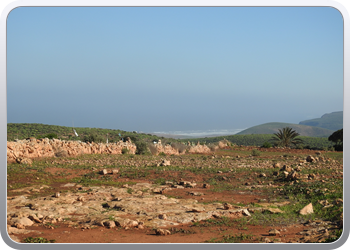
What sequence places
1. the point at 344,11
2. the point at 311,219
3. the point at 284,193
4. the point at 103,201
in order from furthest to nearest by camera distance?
the point at 284,193 < the point at 103,201 < the point at 311,219 < the point at 344,11

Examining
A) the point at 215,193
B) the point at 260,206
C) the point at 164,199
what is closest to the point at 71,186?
the point at 164,199

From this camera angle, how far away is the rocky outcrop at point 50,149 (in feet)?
64.9

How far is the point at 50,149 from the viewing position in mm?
23703

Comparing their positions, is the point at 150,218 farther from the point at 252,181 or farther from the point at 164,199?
the point at 252,181

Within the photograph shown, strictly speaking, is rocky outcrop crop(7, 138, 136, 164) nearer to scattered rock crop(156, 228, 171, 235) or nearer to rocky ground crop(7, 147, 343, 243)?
rocky ground crop(7, 147, 343, 243)

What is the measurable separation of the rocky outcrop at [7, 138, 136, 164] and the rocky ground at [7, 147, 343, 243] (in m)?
2.98

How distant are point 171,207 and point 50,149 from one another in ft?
52.7

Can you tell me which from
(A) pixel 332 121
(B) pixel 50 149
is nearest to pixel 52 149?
(B) pixel 50 149

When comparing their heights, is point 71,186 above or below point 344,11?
below

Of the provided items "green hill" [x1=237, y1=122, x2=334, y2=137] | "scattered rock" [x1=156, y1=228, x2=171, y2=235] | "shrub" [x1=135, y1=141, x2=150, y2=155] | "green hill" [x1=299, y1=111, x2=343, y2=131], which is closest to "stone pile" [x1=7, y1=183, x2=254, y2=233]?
"scattered rock" [x1=156, y1=228, x2=171, y2=235]

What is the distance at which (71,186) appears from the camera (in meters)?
14.1

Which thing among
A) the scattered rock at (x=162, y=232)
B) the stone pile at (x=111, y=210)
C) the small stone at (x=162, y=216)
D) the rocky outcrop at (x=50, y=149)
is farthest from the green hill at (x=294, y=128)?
the scattered rock at (x=162, y=232)

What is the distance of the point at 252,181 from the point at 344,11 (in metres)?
10.9

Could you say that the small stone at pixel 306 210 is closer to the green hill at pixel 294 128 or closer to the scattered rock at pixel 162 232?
the scattered rock at pixel 162 232
